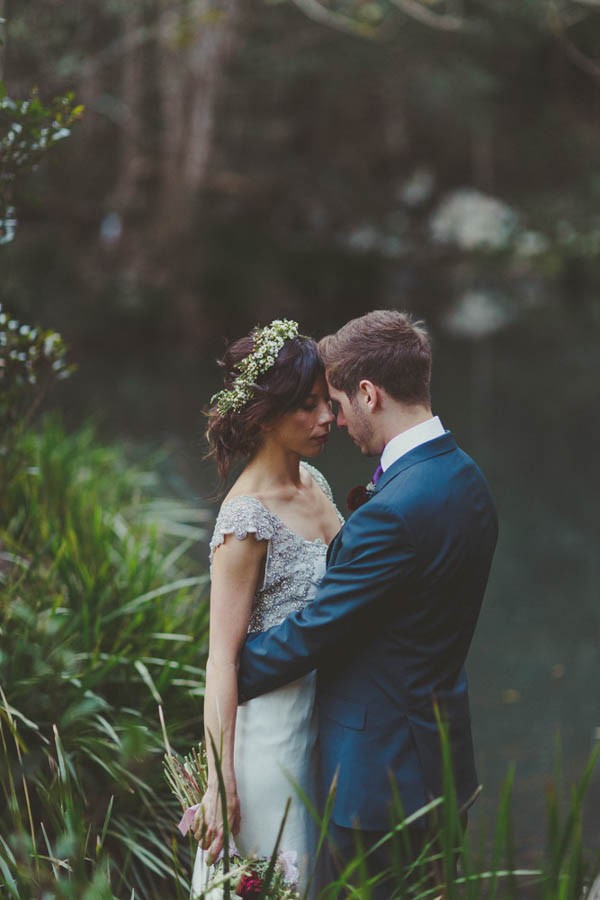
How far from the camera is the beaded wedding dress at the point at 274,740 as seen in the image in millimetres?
2861

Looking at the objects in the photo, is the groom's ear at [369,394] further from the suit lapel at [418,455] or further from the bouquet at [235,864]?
the bouquet at [235,864]

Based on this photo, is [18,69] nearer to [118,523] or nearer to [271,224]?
[118,523]

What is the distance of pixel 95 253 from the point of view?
24.1 metres

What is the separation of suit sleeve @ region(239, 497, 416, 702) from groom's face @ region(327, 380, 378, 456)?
0.20 m

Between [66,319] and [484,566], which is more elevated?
[484,566]

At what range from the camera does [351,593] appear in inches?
103

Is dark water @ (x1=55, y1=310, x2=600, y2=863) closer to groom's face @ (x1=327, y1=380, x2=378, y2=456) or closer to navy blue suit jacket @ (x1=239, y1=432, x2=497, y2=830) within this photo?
navy blue suit jacket @ (x1=239, y1=432, x2=497, y2=830)

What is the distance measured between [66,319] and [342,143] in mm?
14481

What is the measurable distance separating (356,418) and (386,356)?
0.62ft

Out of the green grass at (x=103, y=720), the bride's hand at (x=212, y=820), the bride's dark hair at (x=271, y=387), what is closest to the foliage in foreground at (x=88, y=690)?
the green grass at (x=103, y=720)

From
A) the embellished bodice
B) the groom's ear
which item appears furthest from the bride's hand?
the groom's ear

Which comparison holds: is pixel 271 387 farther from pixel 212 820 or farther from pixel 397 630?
pixel 212 820

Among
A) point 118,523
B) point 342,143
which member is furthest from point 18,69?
point 342,143

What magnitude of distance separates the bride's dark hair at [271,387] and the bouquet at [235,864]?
926 millimetres
